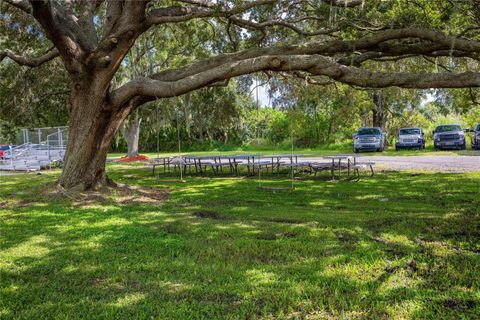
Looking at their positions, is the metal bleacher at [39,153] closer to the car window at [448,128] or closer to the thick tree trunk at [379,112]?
the thick tree trunk at [379,112]

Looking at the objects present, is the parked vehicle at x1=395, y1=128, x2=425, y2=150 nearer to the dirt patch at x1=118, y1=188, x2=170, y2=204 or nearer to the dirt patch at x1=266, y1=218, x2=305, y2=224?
the dirt patch at x1=118, y1=188, x2=170, y2=204

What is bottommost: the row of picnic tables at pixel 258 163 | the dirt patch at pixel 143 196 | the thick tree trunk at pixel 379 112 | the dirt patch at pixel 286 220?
the dirt patch at pixel 286 220

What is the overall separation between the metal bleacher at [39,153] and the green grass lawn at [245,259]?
13.1 meters

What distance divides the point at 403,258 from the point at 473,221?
2.36 metres

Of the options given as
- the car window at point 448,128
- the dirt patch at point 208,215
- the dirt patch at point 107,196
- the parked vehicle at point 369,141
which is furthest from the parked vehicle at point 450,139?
the dirt patch at point 208,215

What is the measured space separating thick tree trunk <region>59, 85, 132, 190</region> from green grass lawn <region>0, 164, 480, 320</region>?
1398mm

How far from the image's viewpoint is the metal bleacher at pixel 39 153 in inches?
797

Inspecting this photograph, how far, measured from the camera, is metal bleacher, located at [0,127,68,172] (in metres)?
20.2

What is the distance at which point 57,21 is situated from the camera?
8883mm

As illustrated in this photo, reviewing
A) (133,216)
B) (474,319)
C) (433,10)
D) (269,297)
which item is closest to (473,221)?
(474,319)

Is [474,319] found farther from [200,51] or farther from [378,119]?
[378,119]

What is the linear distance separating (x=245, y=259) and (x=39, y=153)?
62.8ft

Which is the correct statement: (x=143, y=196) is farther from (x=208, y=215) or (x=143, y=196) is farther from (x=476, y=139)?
(x=476, y=139)

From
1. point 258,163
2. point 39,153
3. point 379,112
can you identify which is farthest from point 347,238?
point 379,112
